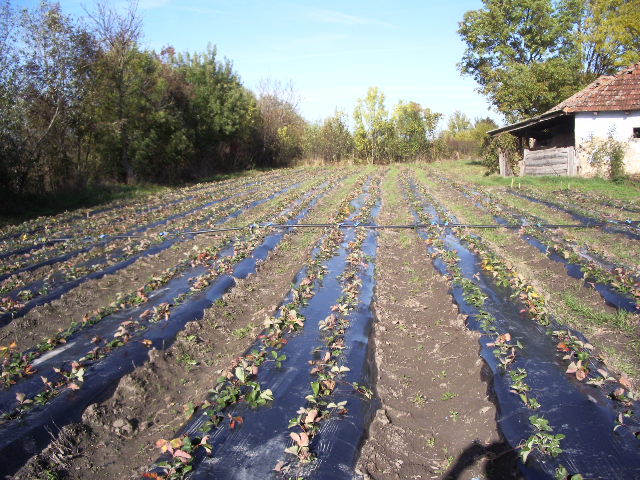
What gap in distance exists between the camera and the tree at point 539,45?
997 inches

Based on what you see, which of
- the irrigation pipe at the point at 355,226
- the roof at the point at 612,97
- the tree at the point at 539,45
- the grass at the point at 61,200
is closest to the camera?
the irrigation pipe at the point at 355,226

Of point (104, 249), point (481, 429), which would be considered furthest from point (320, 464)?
point (104, 249)

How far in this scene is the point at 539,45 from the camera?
29031mm

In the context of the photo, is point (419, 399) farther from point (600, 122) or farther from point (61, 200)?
point (600, 122)

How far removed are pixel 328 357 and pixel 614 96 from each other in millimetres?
19705

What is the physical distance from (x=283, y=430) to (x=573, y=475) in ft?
6.25

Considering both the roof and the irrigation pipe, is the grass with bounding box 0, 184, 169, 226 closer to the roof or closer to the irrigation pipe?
the irrigation pipe

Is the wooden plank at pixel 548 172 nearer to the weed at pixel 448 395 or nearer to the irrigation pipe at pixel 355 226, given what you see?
the irrigation pipe at pixel 355 226

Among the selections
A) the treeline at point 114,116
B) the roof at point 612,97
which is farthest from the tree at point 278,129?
the roof at point 612,97

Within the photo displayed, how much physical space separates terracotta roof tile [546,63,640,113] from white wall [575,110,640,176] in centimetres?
35

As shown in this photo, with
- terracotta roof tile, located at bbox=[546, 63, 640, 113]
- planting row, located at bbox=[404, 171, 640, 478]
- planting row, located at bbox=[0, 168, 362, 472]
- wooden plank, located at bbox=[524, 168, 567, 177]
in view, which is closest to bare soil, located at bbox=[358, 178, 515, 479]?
planting row, located at bbox=[404, 171, 640, 478]

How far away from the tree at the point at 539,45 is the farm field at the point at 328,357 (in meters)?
18.5

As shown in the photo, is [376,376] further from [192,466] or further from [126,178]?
[126,178]

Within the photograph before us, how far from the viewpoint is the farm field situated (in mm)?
3125
